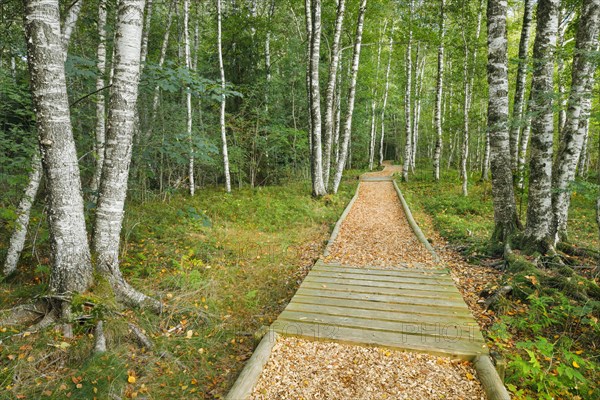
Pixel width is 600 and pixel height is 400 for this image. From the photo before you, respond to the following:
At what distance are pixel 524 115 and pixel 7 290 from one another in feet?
28.5

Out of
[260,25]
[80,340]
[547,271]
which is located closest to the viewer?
[80,340]

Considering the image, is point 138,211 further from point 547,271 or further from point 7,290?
point 547,271

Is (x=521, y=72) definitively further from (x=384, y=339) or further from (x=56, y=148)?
(x=56, y=148)

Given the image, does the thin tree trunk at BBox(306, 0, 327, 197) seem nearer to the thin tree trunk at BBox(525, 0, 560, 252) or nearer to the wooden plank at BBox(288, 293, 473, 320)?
the thin tree trunk at BBox(525, 0, 560, 252)

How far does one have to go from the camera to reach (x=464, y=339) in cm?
350

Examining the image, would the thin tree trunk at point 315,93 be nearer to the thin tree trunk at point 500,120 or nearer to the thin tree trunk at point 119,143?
the thin tree trunk at point 500,120

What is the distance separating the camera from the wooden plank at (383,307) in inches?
160

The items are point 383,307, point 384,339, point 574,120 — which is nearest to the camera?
point 384,339

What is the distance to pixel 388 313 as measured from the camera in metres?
4.13

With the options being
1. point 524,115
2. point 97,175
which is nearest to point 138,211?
point 97,175

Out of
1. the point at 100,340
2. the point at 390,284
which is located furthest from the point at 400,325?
the point at 100,340

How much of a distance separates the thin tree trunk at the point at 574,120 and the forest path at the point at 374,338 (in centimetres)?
285

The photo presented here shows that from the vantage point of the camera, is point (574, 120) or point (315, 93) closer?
point (574, 120)

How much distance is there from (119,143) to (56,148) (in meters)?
0.68
